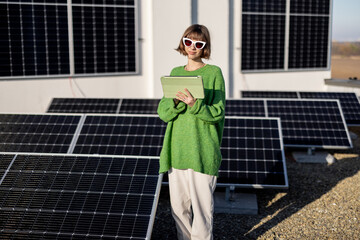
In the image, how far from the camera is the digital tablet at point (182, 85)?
10.9 ft

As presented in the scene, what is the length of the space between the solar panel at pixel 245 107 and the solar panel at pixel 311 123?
0.54 feet

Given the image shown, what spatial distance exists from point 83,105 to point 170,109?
263 inches

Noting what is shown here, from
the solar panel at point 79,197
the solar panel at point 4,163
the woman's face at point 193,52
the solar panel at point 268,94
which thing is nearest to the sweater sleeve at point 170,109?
the woman's face at point 193,52

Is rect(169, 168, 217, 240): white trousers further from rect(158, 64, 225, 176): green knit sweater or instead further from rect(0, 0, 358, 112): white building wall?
rect(0, 0, 358, 112): white building wall

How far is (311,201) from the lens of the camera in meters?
6.42

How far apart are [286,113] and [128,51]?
193 inches

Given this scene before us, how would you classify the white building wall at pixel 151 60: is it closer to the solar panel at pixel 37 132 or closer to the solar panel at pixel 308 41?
the solar panel at pixel 308 41

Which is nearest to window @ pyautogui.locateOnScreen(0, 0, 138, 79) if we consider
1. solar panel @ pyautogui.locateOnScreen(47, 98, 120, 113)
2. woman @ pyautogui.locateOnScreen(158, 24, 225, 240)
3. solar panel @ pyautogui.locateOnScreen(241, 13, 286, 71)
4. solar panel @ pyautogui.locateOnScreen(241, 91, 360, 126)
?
solar panel @ pyautogui.locateOnScreen(47, 98, 120, 113)

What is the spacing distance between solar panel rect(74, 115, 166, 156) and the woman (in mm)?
2309

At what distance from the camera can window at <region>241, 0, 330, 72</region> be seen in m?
13.3

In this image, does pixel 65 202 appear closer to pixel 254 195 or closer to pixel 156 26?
pixel 254 195

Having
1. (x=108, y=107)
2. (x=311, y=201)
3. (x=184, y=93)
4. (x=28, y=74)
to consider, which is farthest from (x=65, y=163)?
(x=28, y=74)

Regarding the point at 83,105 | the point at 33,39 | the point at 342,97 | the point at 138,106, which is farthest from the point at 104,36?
the point at 342,97

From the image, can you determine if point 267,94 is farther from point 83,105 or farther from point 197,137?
point 197,137
